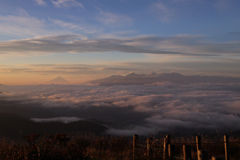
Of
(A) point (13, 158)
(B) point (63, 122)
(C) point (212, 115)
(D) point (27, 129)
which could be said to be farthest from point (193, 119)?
(A) point (13, 158)

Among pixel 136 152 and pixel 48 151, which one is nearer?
pixel 48 151

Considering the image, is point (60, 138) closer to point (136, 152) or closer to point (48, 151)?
point (48, 151)

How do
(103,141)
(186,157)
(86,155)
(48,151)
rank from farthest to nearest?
(103,141) → (86,155) → (48,151) → (186,157)

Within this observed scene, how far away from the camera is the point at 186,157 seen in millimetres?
7410

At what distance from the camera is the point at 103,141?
17.8m

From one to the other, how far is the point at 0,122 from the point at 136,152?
125804 mm

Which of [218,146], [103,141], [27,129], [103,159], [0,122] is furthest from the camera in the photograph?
[0,122]

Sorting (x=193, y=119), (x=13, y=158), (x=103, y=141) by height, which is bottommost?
(x=193, y=119)

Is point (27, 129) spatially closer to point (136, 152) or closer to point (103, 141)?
point (103, 141)

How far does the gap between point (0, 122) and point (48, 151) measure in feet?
409

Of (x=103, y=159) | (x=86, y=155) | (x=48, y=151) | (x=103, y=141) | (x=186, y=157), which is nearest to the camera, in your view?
(x=186, y=157)

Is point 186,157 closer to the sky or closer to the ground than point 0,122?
closer to the sky

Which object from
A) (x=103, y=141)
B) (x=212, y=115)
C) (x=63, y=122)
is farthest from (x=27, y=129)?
(x=212, y=115)

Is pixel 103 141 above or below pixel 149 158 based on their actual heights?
below
